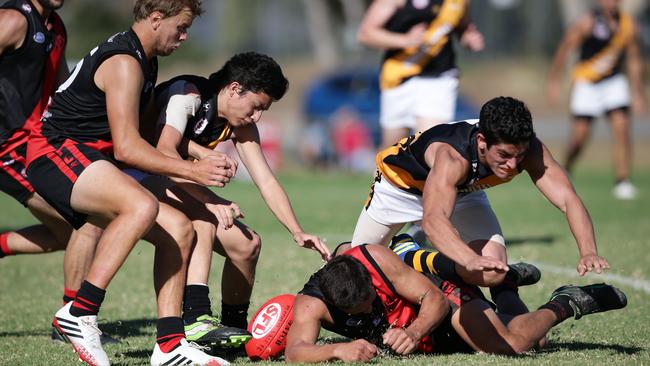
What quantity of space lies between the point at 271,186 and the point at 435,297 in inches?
50.3

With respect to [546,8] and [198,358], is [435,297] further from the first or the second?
[546,8]

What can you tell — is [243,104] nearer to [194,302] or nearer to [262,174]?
[262,174]

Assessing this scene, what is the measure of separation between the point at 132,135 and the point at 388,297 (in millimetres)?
1547

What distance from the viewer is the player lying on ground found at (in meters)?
4.79

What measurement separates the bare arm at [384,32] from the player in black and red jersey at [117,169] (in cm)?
402

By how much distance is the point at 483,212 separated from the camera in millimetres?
6043

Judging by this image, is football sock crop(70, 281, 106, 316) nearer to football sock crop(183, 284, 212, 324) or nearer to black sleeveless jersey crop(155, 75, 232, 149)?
football sock crop(183, 284, 212, 324)

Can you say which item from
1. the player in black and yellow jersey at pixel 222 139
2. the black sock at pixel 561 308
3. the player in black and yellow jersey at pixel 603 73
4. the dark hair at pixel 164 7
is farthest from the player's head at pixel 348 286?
the player in black and yellow jersey at pixel 603 73

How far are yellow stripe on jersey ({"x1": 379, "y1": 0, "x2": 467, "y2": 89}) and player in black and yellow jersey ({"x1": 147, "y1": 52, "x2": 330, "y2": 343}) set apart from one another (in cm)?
365

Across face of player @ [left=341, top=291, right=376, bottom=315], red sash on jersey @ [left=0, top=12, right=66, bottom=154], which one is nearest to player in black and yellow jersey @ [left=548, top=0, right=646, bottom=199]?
red sash on jersey @ [left=0, top=12, right=66, bottom=154]

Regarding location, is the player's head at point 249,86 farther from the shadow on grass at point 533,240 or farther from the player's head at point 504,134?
the shadow on grass at point 533,240

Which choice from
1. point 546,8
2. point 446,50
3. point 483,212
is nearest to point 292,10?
point 546,8

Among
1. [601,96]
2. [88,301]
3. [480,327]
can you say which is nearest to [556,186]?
[480,327]

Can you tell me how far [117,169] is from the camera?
488 cm
